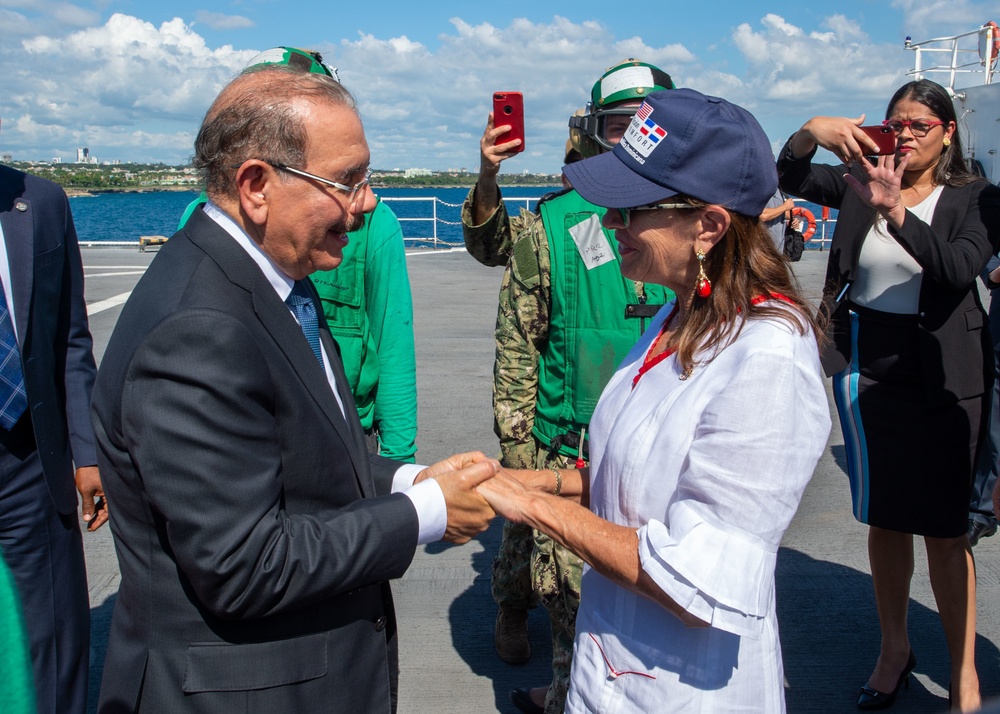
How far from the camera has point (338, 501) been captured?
1876mm

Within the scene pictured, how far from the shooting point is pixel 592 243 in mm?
3146

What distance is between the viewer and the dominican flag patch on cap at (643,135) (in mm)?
1846

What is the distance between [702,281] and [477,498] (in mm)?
725

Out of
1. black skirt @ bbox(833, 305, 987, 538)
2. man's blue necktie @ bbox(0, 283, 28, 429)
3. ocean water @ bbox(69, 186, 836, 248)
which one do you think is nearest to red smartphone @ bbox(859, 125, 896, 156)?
black skirt @ bbox(833, 305, 987, 538)

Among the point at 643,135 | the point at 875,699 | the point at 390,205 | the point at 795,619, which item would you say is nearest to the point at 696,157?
the point at 643,135

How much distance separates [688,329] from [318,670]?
1.10 meters

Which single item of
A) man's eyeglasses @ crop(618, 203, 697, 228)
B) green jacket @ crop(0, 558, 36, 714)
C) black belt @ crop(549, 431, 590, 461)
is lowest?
green jacket @ crop(0, 558, 36, 714)

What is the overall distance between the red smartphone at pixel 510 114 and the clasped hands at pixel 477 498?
167 centimetres

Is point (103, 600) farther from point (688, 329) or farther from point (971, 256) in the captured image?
point (971, 256)

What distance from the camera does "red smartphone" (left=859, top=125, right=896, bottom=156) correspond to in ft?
9.63

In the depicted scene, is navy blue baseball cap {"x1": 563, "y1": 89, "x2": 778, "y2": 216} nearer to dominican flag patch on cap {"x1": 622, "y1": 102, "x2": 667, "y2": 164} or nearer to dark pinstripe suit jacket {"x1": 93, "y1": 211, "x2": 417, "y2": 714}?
dominican flag patch on cap {"x1": 622, "y1": 102, "x2": 667, "y2": 164}

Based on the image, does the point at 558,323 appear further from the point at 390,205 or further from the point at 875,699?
the point at 390,205

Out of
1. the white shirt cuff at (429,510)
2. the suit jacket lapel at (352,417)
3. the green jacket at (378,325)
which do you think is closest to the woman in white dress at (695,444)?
the white shirt cuff at (429,510)

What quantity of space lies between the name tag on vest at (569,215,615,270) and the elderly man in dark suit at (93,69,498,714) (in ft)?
4.26
